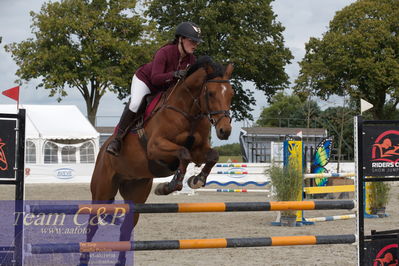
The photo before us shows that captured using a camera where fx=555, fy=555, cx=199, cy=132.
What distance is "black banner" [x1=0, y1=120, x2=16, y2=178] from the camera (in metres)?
3.71

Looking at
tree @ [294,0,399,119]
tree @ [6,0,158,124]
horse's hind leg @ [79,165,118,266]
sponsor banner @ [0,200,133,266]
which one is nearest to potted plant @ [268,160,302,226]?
sponsor banner @ [0,200,133,266]

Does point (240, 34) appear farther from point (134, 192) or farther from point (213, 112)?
point (213, 112)

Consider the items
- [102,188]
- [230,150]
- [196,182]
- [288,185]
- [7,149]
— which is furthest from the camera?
[230,150]

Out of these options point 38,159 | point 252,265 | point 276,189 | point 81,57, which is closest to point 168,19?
point 81,57

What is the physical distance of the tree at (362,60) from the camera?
103 feet

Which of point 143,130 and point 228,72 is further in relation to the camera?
point 143,130

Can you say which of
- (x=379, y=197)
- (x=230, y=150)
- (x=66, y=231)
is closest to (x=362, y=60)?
(x=230, y=150)

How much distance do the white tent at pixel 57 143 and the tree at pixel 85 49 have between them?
517 centimetres

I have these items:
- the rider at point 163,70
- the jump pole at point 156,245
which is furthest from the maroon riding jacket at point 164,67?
the jump pole at point 156,245

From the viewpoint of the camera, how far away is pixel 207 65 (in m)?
4.19

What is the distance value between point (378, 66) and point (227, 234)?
2605 centimetres

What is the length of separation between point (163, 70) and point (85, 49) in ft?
75.1

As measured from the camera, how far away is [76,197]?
1259 centimetres

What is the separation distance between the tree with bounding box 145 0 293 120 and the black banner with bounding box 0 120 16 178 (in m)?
27.0
